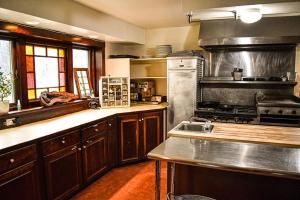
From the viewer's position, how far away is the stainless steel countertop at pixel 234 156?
5.01 ft

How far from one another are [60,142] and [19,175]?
54cm

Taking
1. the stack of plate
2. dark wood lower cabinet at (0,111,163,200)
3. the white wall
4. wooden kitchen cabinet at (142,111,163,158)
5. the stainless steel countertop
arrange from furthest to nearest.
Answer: the stack of plate < wooden kitchen cabinet at (142,111,163,158) < the white wall < dark wood lower cabinet at (0,111,163,200) < the stainless steel countertop

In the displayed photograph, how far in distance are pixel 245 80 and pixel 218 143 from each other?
2.16 m

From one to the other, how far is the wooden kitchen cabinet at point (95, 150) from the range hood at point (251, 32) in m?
1.97

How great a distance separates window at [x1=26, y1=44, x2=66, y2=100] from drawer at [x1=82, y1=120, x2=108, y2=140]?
90cm

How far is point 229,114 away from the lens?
3656 mm

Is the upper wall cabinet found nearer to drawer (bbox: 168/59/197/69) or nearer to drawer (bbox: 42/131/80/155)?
drawer (bbox: 168/59/197/69)

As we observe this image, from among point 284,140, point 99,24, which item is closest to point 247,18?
point 284,140

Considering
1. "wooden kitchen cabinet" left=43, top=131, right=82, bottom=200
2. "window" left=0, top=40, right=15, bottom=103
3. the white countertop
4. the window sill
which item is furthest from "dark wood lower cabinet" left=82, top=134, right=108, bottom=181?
"window" left=0, top=40, right=15, bottom=103

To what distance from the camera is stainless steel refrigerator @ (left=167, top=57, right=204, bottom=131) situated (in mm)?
3906

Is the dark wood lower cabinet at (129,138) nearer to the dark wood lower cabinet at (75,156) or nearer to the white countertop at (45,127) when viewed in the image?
the dark wood lower cabinet at (75,156)

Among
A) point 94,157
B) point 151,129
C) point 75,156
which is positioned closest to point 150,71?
point 151,129

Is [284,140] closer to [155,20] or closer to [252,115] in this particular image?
[252,115]

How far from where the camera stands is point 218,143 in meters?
2.09
